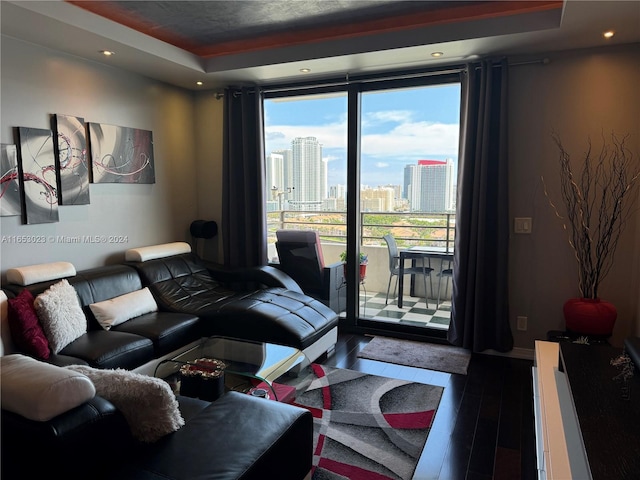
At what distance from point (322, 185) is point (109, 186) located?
206 centimetres

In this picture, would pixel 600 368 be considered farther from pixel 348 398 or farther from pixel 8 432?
pixel 8 432

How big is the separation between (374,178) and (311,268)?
1113 millimetres

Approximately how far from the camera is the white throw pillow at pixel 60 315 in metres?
2.70

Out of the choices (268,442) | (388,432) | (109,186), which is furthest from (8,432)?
(109,186)

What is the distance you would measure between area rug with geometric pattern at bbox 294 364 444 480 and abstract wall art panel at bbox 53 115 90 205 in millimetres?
2365

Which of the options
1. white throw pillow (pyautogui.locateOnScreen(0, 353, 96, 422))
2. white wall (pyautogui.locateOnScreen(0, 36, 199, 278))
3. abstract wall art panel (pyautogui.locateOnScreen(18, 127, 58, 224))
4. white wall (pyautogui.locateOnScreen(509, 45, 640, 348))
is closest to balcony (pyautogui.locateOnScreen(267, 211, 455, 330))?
white wall (pyautogui.locateOnScreen(509, 45, 640, 348))

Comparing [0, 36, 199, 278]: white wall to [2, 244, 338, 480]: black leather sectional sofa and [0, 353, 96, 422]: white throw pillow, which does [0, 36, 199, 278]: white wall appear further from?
[0, 353, 96, 422]: white throw pillow

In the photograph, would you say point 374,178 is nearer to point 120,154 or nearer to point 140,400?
point 120,154

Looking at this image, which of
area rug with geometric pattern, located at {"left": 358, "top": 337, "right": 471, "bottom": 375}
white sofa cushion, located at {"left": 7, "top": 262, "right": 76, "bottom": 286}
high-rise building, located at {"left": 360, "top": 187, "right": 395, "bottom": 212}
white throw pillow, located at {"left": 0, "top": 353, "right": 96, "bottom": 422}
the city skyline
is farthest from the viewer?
high-rise building, located at {"left": 360, "top": 187, "right": 395, "bottom": 212}

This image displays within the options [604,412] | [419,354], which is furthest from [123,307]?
[604,412]

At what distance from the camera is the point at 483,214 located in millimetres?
3520

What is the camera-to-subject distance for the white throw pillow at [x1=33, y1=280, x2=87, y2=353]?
106 inches

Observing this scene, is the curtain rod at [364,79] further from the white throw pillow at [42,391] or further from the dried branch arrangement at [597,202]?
the white throw pillow at [42,391]

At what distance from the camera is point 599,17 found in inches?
106
